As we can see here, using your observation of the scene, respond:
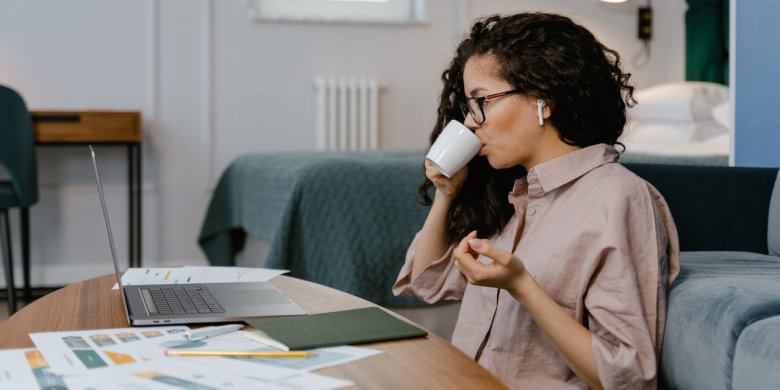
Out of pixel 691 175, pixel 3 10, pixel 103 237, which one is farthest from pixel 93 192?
pixel 691 175

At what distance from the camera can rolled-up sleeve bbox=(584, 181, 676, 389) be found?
0.95 m

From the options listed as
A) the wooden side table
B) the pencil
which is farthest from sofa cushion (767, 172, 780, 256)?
the wooden side table

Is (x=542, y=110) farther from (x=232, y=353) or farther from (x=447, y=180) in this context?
(x=232, y=353)

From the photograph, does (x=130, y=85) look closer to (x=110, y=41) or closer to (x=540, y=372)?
(x=110, y=41)

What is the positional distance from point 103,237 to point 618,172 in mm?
3258

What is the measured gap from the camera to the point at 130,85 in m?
3.90

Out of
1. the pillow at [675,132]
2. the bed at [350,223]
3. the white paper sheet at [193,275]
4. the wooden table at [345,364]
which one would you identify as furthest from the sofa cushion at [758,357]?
the pillow at [675,132]

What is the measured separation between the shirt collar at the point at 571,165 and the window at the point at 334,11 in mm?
3078

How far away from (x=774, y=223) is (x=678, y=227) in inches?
6.5

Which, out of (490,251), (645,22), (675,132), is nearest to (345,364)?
(490,251)

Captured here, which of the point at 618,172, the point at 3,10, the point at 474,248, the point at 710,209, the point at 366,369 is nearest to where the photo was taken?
the point at 366,369

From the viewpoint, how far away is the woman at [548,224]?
3.17 ft

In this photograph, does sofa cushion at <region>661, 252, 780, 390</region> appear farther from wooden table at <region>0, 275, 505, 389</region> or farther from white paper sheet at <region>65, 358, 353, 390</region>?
white paper sheet at <region>65, 358, 353, 390</region>

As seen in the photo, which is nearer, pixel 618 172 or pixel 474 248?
pixel 474 248
